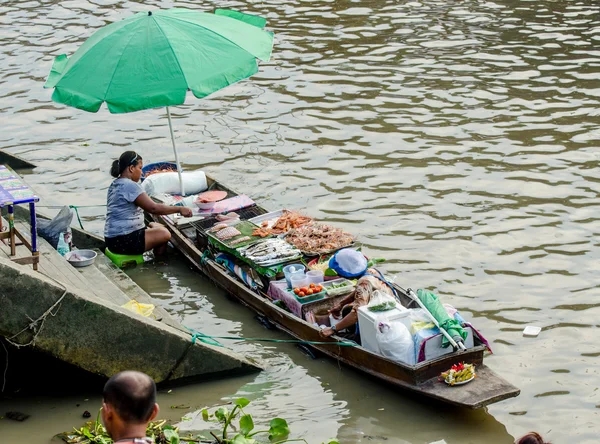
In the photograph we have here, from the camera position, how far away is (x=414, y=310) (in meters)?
7.51

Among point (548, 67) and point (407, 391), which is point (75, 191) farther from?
point (548, 67)

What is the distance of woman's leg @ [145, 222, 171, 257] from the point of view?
999cm

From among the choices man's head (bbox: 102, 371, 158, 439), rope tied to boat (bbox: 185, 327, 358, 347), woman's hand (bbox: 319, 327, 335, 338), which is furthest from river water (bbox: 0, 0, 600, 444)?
man's head (bbox: 102, 371, 158, 439)

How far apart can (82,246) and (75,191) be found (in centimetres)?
196

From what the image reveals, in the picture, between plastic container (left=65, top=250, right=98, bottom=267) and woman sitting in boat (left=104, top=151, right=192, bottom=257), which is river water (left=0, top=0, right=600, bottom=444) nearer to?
woman sitting in boat (left=104, top=151, right=192, bottom=257)

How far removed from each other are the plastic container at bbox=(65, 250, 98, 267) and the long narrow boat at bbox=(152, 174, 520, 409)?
1.12 metres

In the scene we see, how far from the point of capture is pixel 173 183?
1077 cm

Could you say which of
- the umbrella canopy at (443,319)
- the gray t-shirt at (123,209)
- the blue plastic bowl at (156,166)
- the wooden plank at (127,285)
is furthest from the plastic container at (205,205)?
the umbrella canopy at (443,319)

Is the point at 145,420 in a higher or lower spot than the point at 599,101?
higher

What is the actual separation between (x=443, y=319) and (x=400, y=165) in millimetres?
4929

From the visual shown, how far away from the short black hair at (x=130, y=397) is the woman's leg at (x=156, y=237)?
6032 millimetres

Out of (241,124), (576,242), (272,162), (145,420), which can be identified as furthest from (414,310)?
(241,124)

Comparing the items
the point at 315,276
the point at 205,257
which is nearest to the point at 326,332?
the point at 315,276

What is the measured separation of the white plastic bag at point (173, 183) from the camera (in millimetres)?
10695
